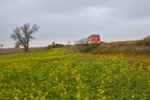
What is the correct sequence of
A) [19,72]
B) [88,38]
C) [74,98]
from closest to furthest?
1. [74,98]
2. [19,72]
3. [88,38]

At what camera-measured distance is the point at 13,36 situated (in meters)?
114

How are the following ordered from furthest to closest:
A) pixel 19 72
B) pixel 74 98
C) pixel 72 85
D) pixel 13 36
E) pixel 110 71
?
pixel 13 36 < pixel 19 72 < pixel 110 71 < pixel 72 85 < pixel 74 98

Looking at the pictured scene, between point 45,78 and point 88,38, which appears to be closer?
point 45,78

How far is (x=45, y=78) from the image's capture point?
22766mm

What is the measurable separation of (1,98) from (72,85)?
387 cm

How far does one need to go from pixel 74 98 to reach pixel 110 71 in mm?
7013

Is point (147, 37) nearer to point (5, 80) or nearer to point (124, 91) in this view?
point (5, 80)

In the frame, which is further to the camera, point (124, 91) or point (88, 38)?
point (88, 38)

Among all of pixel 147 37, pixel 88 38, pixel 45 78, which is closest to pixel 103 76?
pixel 45 78

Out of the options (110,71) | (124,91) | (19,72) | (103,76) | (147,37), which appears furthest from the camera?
(147,37)

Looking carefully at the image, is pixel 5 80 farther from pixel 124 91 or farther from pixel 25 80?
pixel 124 91

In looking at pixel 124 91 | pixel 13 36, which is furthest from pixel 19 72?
pixel 13 36

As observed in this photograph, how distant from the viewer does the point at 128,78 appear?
20547mm

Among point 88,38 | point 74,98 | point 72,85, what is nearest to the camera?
point 74,98
